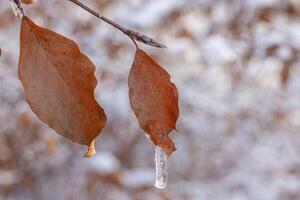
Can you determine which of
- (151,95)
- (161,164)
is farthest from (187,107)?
(151,95)

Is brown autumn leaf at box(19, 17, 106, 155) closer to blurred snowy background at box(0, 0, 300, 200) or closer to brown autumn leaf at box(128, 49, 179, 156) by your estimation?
brown autumn leaf at box(128, 49, 179, 156)

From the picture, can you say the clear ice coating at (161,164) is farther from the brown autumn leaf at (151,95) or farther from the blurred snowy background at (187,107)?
the blurred snowy background at (187,107)

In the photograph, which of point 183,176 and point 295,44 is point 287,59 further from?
point 183,176

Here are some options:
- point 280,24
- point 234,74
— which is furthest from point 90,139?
point 234,74

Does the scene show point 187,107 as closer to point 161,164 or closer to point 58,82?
point 161,164

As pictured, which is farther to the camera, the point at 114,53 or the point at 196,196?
the point at 196,196

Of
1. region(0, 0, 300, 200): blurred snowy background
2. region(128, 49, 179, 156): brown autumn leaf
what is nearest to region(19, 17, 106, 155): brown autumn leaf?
region(128, 49, 179, 156): brown autumn leaf

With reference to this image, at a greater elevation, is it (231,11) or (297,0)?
(297,0)
